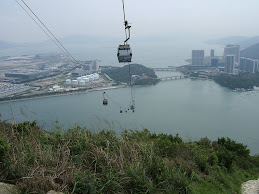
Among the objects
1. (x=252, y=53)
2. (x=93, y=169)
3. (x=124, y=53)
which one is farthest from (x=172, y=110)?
(x=252, y=53)

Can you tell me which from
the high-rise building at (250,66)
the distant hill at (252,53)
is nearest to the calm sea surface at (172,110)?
the high-rise building at (250,66)

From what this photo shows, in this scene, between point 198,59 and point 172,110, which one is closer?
point 172,110

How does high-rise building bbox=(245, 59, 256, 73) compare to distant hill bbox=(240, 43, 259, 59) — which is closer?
high-rise building bbox=(245, 59, 256, 73)

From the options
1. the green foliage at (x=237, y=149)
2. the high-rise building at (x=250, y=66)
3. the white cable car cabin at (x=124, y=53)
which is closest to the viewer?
the white cable car cabin at (x=124, y=53)

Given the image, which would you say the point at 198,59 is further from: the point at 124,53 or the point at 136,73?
the point at 124,53

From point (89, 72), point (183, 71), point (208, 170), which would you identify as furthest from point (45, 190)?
point (183, 71)

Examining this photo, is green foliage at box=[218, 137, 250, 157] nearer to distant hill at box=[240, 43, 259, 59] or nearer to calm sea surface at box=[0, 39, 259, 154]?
calm sea surface at box=[0, 39, 259, 154]

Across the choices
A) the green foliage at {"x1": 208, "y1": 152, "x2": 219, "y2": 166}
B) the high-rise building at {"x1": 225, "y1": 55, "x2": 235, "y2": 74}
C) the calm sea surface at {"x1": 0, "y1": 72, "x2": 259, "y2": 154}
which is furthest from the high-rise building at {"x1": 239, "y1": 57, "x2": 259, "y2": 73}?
the green foliage at {"x1": 208, "y1": 152, "x2": 219, "y2": 166}

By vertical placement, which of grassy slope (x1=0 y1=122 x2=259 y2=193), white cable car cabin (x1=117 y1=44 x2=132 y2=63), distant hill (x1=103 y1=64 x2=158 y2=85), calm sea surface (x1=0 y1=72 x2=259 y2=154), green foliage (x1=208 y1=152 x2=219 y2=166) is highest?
white cable car cabin (x1=117 y1=44 x2=132 y2=63)

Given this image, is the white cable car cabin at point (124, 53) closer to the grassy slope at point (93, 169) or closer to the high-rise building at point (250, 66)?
the grassy slope at point (93, 169)
